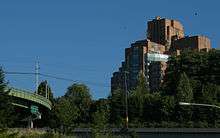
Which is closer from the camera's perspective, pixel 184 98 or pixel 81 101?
pixel 184 98

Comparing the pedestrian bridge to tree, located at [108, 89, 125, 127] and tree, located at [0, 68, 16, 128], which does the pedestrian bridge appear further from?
tree, located at [0, 68, 16, 128]

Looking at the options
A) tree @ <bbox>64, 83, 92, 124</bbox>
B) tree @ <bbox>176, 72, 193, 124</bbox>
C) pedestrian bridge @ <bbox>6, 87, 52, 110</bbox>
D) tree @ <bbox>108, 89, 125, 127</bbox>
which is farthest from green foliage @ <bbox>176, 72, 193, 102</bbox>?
pedestrian bridge @ <bbox>6, 87, 52, 110</bbox>

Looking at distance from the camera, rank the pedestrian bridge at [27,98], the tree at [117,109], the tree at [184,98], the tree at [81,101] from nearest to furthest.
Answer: the pedestrian bridge at [27,98], the tree at [184,98], the tree at [117,109], the tree at [81,101]

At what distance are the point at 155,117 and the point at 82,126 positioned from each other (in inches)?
546

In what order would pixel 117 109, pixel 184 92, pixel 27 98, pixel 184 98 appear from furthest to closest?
1. pixel 117 109
2. pixel 184 92
3. pixel 184 98
4. pixel 27 98

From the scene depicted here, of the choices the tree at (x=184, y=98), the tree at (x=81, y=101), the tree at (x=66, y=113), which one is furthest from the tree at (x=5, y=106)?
the tree at (x=81, y=101)

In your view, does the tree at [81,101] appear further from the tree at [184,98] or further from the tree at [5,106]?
the tree at [5,106]

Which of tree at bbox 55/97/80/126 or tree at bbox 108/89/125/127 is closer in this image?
tree at bbox 55/97/80/126

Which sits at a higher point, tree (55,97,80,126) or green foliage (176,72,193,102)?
green foliage (176,72,193,102)

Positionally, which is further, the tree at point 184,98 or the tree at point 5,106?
the tree at point 184,98

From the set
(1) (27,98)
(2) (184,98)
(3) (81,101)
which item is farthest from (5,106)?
(3) (81,101)

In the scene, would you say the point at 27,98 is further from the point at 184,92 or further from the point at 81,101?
the point at 184,92

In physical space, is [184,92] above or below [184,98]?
above

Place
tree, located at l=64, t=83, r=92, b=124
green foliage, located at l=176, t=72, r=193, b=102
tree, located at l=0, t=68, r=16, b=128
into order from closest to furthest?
tree, located at l=0, t=68, r=16, b=128
green foliage, located at l=176, t=72, r=193, b=102
tree, located at l=64, t=83, r=92, b=124
